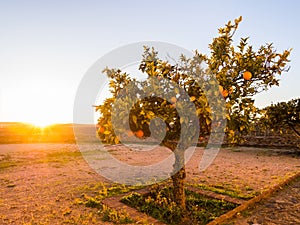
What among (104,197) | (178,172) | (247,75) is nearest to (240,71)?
(247,75)

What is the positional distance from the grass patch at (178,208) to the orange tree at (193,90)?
1.57m

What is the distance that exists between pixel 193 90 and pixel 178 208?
11.6 feet

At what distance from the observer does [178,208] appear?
682 centimetres

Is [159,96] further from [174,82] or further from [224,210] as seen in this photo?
[224,210]

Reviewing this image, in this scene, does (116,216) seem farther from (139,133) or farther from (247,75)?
(247,75)

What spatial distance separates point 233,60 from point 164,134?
2.68m

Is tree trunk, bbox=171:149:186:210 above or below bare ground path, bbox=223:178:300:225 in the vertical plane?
above

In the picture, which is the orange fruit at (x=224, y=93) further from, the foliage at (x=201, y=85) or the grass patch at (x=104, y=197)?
the grass patch at (x=104, y=197)

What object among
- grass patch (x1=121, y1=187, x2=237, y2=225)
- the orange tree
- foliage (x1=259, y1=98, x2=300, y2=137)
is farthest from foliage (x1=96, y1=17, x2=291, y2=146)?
foliage (x1=259, y1=98, x2=300, y2=137)

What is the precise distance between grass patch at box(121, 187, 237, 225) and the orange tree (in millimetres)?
1567

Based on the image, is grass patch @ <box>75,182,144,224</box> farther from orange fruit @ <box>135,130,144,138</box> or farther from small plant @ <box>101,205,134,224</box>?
orange fruit @ <box>135,130,144,138</box>

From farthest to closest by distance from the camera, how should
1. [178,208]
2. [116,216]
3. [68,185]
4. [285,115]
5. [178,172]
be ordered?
[285,115]
[68,185]
[178,172]
[178,208]
[116,216]

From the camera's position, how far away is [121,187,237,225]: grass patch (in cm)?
645

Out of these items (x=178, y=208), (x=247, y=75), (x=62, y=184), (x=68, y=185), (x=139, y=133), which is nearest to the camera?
(x=139, y=133)
